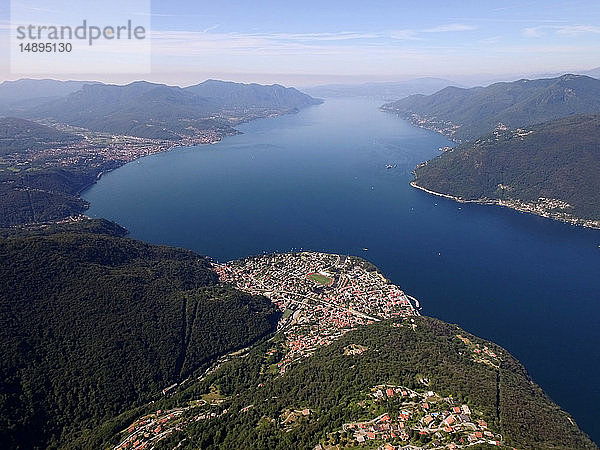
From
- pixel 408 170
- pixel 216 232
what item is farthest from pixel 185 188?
pixel 408 170

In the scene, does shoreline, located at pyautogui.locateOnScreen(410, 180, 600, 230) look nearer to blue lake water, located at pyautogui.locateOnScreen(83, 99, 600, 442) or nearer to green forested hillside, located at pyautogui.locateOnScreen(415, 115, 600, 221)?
green forested hillside, located at pyautogui.locateOnScreen(415, 115, 600, 221)

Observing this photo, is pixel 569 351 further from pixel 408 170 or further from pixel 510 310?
pixel 408 170

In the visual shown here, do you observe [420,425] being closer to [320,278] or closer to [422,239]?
[320,278]

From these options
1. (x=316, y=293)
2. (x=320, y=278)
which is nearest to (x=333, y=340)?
(x=316, y=293)

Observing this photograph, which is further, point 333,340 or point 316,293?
point 316,293

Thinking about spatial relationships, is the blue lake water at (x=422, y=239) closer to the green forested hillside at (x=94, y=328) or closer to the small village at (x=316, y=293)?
the small village at (x=316, y=293)

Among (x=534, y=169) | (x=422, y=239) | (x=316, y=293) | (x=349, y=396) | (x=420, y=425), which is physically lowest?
(x=349, y=396)
